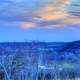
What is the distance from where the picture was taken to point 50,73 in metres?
2.96

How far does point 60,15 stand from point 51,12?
11 centimetres

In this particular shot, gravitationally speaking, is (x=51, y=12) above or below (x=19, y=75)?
above

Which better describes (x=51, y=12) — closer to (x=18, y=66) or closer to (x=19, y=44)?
(x=19, y=44)

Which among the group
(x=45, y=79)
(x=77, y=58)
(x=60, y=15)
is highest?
(x=60, y=15)

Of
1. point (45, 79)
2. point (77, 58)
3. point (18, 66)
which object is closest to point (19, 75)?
point (18, 66)

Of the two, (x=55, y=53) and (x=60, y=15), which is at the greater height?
(x=60, y=15)

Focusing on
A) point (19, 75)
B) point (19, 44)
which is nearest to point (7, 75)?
point (19, 75)

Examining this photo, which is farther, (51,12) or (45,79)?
(51,12)

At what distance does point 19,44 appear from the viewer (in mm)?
3006

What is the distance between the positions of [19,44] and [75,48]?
2.15ft

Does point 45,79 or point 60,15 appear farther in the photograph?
point 60,15

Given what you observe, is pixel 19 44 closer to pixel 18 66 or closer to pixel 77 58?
pixel 18 66

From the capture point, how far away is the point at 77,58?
3.07 metres

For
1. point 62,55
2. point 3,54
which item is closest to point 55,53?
Result: point 62,55
